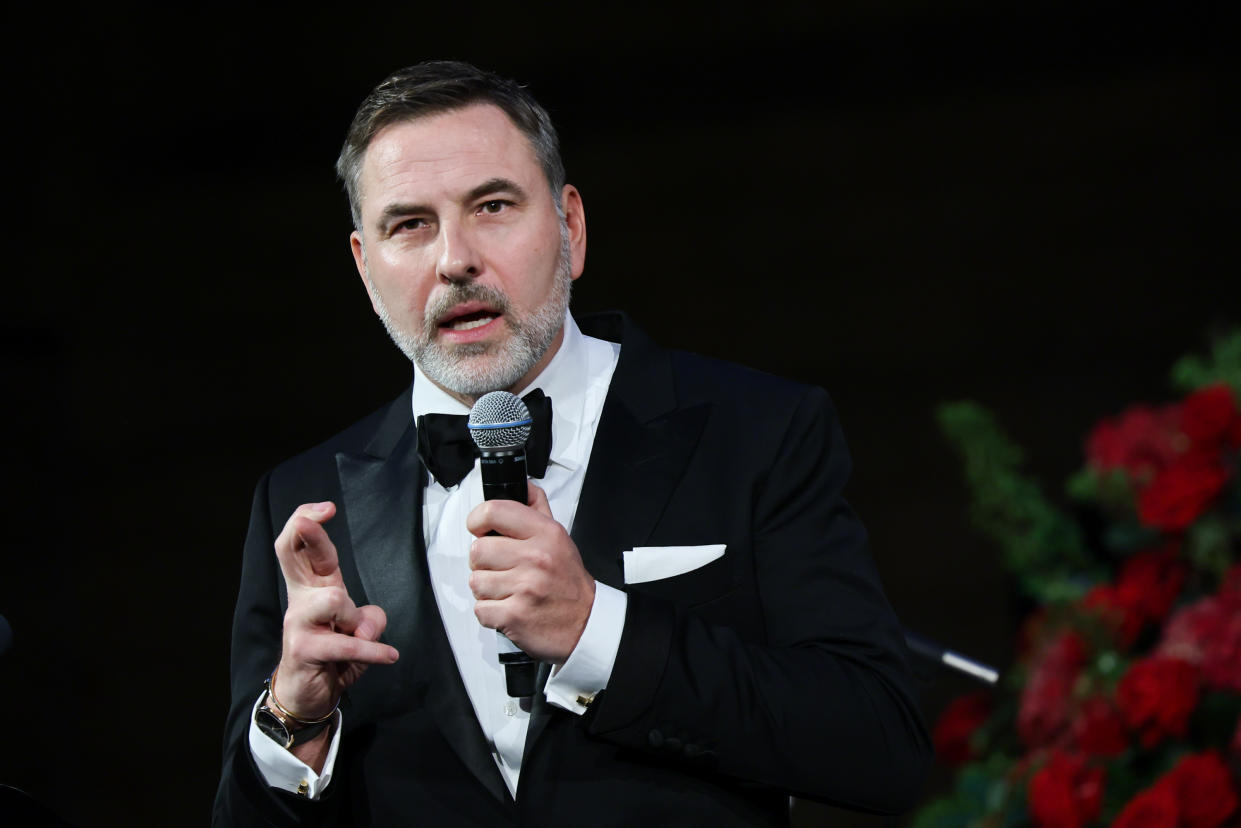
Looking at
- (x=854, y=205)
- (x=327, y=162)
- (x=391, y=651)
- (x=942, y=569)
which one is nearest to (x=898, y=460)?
(x=942, y=569)

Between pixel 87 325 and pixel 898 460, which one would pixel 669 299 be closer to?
pixel 898 460

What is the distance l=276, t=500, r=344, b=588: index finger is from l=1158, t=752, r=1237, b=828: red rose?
1.22m

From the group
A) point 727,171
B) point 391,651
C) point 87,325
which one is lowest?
point 391,651

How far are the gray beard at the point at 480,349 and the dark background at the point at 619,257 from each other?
1.91 metres

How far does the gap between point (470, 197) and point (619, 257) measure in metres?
1.99

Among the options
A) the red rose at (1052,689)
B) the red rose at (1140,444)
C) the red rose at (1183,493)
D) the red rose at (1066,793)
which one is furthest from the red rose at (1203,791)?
the red rose at (1140,444)

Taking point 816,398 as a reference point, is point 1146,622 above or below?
below

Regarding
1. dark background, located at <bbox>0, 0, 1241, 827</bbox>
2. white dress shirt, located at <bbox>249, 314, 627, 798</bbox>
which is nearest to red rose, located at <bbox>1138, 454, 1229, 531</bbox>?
white dress shirt, located at <bbox>249, 314, 627, 798</bbox>

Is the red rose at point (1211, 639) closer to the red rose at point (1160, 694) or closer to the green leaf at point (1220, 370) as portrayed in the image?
the red rose at point (1160, 694)

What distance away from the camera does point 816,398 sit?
1.58m

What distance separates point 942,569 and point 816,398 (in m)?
1.97

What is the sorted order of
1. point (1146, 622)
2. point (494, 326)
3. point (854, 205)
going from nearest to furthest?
point (494, 326), point (1146, 622), point (854, 205)

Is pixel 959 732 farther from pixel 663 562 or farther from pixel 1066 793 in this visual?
pixel 663 562

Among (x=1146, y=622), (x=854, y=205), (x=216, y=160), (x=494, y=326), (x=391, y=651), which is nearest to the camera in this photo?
(x=391, y=651)
